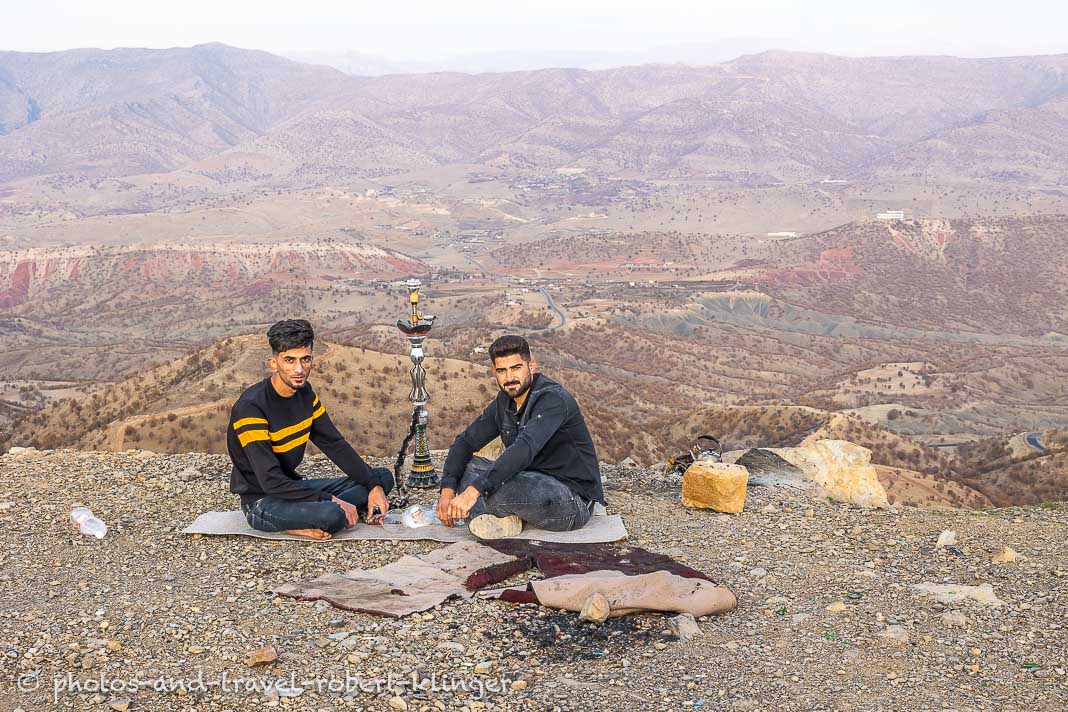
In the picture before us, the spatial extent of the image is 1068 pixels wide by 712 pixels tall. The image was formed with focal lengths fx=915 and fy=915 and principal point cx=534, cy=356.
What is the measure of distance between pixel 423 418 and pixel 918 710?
18.8 feet

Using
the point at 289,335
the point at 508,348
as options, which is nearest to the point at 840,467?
the point at 508,348

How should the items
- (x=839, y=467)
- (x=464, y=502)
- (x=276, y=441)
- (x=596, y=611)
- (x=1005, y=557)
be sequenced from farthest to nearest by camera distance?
(x=839, y=467) < (x=276, y=441) < (x=1005, y=557) < (x=464, y=502) < (x=596, y=611)

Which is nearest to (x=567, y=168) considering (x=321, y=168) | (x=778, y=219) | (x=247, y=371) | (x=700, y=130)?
(x=700, y=130)

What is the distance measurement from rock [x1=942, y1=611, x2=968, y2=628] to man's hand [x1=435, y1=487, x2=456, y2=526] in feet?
11.7

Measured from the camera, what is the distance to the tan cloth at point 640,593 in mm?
5789

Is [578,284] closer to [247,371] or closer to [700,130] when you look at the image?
[247,371]

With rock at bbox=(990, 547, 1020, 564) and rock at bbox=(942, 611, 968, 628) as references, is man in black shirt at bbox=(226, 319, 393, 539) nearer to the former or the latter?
rock at bbox=(942, 611, 968, 628)

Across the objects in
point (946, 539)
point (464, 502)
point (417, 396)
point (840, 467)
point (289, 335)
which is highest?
point (289, 335)

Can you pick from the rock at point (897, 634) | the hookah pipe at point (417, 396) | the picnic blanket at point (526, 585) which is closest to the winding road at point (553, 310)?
the hookah pipe at point (417, 396)

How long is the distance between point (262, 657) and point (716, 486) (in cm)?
486

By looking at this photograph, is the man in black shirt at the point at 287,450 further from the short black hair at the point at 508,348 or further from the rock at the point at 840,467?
the rock at the point at 840,467

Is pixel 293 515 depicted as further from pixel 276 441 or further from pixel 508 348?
pixel 508 348

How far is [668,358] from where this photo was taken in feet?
176

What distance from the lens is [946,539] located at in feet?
24.6
